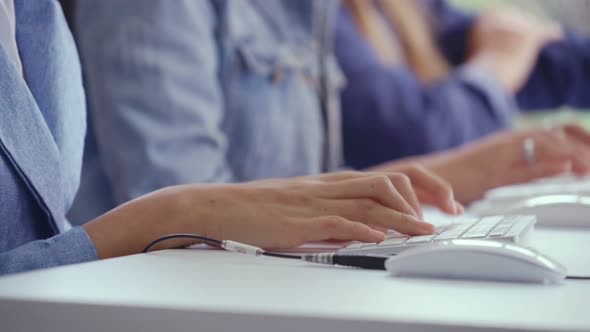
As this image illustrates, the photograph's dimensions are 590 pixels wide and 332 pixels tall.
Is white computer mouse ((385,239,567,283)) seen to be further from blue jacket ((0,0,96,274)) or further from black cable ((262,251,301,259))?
blue jacket ((0,0,96,274))

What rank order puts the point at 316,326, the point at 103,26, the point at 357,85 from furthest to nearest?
the point at 357,85 < the point at 103,26 < the point at 316,326

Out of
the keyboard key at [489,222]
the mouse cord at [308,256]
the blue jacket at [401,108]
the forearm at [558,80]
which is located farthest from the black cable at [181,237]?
the forearm at [558,80]

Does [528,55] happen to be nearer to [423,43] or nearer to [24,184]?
[423,43]

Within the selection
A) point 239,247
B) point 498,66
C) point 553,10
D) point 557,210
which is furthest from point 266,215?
point 553,10

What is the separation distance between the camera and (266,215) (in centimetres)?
65

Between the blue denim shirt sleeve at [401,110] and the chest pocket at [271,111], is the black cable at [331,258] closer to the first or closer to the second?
the chest pocket at [271,111]

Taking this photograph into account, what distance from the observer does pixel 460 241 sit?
497 mm

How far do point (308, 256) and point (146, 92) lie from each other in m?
0.71

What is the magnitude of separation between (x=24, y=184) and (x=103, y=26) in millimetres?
647

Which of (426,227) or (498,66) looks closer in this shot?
(426,227)

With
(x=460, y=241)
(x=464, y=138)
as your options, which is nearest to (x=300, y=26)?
(x=464, y=138)

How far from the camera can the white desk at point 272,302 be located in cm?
35

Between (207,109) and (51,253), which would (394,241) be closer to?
(51,253)

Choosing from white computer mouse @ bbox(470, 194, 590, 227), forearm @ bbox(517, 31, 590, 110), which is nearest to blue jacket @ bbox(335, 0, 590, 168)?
forearm @ bbox(517, 31, 590, 110)
